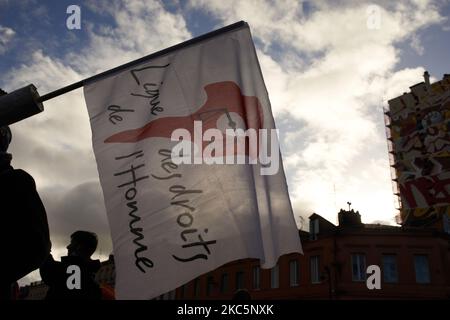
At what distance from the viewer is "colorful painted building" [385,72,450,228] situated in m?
40.4

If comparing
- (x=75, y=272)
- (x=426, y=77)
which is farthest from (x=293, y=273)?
(x=75, y=272)

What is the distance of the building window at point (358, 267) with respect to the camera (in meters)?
29.4

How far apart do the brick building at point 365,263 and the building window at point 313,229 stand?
114mm

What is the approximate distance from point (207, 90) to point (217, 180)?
97 cm

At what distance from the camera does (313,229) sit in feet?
112

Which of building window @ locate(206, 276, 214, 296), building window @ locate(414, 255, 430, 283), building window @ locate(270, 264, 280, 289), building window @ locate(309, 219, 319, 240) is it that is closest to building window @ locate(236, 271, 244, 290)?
building window @ locate(206, 276, 214, 296)

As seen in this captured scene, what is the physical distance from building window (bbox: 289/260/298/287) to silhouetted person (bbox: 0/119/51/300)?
32869 mm

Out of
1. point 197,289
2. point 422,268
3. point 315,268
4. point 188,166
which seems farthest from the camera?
point 197,289

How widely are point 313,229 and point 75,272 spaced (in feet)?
105

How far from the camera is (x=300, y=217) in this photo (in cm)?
3741

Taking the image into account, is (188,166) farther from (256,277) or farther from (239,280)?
(239,280)

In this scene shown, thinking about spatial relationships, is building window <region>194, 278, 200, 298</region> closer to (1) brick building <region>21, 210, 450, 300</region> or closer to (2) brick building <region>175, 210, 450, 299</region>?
(1) brick building <region>21, 210, 450, 300</region>

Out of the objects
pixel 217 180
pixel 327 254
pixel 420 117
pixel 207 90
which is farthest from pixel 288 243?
pixel 420 117
